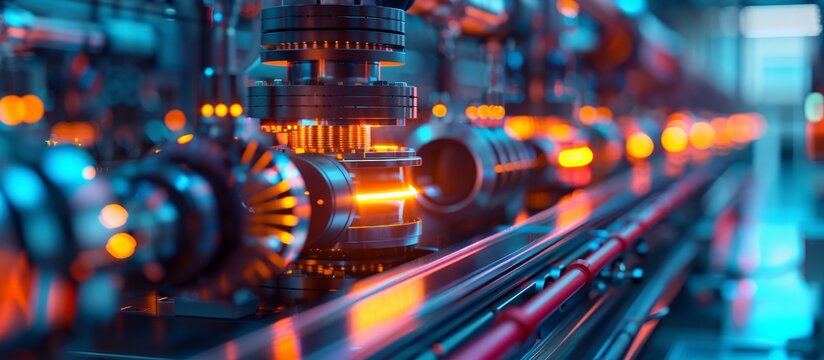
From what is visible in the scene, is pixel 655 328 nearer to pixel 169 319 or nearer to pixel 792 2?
pixel 169 319

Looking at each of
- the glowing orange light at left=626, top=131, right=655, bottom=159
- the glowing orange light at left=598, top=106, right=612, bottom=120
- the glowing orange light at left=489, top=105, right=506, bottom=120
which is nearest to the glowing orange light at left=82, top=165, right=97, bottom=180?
the glowing orange light at left=489, top=105, right=506, bottom=120

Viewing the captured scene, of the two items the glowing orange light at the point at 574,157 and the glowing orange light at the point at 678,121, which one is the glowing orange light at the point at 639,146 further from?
the glowing orange light at the point at 678,121

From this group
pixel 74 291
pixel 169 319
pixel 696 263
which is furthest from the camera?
pixel 696 263

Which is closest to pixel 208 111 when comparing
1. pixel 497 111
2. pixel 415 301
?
pixel 415 301

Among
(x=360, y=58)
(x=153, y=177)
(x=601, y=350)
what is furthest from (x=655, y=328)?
(x=153, y=177)

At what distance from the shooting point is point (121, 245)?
1.64 metres

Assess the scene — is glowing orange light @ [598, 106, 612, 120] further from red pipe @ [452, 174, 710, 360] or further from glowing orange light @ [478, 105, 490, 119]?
red pipe @ [452, 174, 710, 360]

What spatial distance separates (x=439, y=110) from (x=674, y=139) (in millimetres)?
9700

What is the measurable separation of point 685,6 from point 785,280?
16239 mm

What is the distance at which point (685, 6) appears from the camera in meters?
23.5

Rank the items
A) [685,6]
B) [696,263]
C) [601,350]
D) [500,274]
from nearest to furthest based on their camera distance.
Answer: [500,274], [601,350], [696,263], [685,6]

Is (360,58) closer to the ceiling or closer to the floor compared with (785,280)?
closer to the ceiling

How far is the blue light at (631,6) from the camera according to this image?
11.9 m

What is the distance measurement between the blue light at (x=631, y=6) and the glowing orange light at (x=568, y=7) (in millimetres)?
3549
